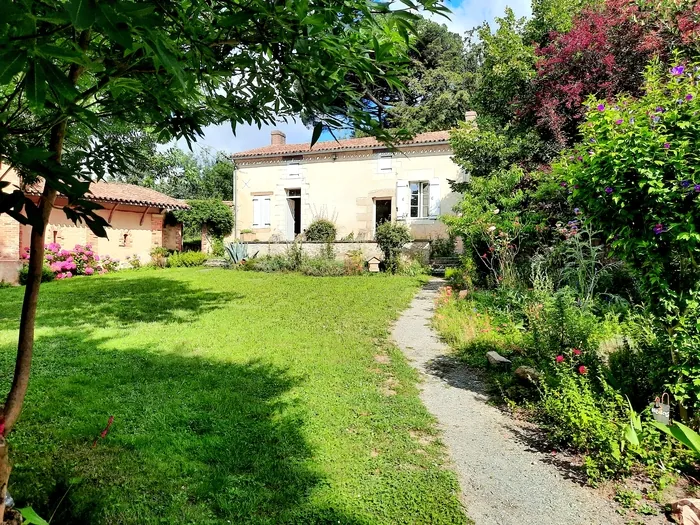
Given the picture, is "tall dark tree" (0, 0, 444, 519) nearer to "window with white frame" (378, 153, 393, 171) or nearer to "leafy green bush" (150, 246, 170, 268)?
"window with white frame" (378, 153, 393, 171)

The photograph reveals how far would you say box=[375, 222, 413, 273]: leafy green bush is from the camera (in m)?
14.5

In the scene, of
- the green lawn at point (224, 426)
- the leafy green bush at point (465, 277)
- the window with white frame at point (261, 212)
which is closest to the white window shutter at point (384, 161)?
the window with white frame at point (261, 212)

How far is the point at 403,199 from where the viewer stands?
54.4ft

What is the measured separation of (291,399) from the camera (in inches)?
155

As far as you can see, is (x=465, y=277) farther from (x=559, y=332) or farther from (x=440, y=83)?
(x=440, y=83)

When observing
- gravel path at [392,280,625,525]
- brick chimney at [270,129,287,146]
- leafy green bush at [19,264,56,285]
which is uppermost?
brick chimney at [270,129,287,146]

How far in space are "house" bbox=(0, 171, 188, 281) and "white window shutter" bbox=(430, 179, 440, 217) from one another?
10.9 m

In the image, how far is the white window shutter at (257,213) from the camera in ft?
61.2

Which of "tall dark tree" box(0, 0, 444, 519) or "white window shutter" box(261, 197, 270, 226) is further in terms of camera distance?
"white window shutter" box(261, 197, 270, 226)

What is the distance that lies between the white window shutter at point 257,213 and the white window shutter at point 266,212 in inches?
6.7

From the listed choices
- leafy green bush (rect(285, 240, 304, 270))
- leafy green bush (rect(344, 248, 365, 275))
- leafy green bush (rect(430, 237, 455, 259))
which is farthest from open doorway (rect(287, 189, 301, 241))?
leafy green bush (rect(430, 237, 455, 259))

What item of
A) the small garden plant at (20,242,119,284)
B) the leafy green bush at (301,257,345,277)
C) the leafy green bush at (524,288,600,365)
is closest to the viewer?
the leafy green bush at (524,288,600,365)

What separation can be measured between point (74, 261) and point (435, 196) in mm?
13204

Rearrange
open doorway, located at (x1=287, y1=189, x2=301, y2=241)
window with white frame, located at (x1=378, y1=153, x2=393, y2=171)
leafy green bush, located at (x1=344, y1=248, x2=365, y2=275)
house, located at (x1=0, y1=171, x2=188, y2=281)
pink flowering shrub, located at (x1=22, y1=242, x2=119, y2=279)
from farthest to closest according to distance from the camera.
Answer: open doorway, located at (x1=287, y1=189, x2=301, y2=241), window with white frame, located at (x1=378, y1=153, x2=393, y2=171), leafy green bush, located at (x1=344, y1=248, x2=365, y2=275), pink flowering shrub, located at (x1=22, y1=242, x2=119, y2=279), house, located at (x1=0, y1=171, x2=188, y2=281)
